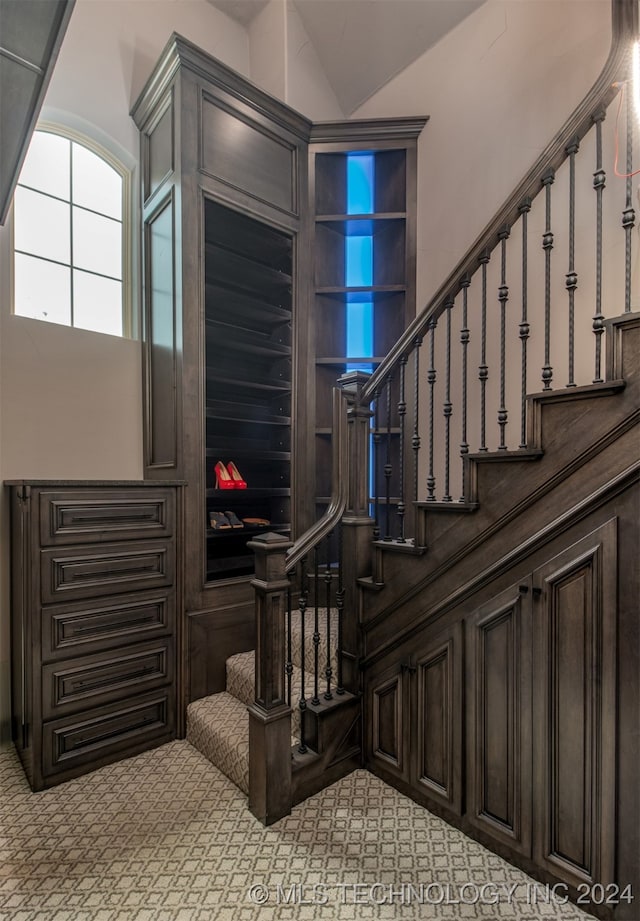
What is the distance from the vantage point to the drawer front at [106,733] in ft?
6.95

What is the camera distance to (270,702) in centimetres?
191

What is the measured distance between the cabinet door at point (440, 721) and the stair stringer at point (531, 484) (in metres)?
0.17

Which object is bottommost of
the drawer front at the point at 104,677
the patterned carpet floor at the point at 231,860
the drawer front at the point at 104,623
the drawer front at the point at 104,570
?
the patterned carpet floor at the point at 231,860

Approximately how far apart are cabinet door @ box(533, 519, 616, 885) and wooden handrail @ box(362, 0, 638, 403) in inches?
43.5

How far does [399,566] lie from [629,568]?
0.89m

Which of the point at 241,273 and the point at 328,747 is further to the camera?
the point at 241,273

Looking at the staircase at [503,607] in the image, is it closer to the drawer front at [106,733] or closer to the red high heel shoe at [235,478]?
the drawer front at [106,733]

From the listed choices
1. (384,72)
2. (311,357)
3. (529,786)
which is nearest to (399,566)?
(529,786)

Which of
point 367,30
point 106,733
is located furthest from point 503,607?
point 367,30

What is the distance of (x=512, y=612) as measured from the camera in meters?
1.71

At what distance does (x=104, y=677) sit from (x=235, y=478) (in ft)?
4.06

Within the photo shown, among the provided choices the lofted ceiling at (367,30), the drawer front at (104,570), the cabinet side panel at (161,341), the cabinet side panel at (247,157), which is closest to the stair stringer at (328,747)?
the drawer front at (104,570)

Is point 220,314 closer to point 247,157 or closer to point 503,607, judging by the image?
point 247,157

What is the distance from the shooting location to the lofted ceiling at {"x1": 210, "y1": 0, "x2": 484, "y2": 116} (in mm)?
3006
